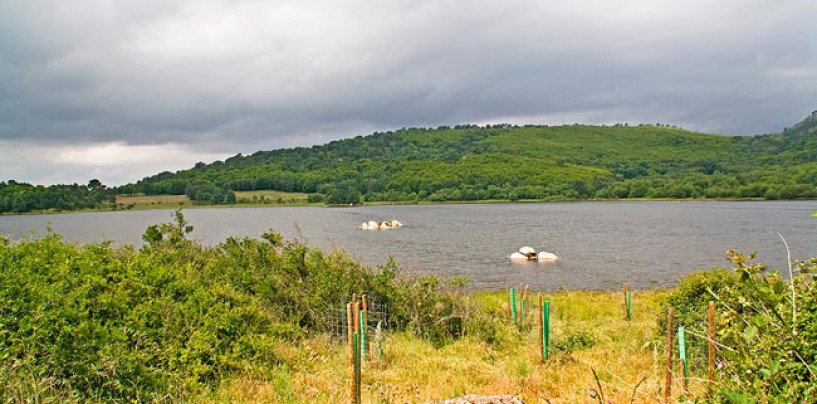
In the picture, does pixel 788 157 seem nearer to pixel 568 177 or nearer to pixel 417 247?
pixel 568 177

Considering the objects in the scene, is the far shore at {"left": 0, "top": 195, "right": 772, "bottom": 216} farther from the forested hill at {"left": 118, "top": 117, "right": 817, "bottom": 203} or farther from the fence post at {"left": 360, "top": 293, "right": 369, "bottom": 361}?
the fence post at {"left": 360, "top": 293, "right": 369, "bottom": 361}

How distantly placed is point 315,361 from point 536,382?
426 centimetres

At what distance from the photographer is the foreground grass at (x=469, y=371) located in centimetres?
787

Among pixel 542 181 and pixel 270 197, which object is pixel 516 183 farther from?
pixel 270 197

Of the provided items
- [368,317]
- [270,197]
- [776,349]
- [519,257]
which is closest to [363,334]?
[368,317]

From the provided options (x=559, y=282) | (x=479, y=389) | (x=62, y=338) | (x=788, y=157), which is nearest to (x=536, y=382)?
(x=479, y=389)

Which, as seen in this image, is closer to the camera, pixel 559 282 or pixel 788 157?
pixel 559 282

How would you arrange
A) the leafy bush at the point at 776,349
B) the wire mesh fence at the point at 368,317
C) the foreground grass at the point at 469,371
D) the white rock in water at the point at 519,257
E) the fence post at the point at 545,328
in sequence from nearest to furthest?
the leafy bush at the point at 776,349, the foreground grass at the point at 469,371, the fence post at the point at 545,328, the wire mesh fence at the point at 368,317, the white rock in water at the point at 519,257

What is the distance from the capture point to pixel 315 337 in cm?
1196

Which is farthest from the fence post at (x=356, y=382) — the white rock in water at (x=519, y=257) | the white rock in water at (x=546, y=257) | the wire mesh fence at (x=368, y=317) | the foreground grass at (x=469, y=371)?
the white rock in water at (x=546, y=257)

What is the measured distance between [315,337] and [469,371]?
4019mm

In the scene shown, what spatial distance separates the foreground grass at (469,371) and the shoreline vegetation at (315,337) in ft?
0.17

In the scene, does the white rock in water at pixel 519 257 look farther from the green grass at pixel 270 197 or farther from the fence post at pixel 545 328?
the green grass at pixel 270 197

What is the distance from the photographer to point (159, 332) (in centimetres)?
824
